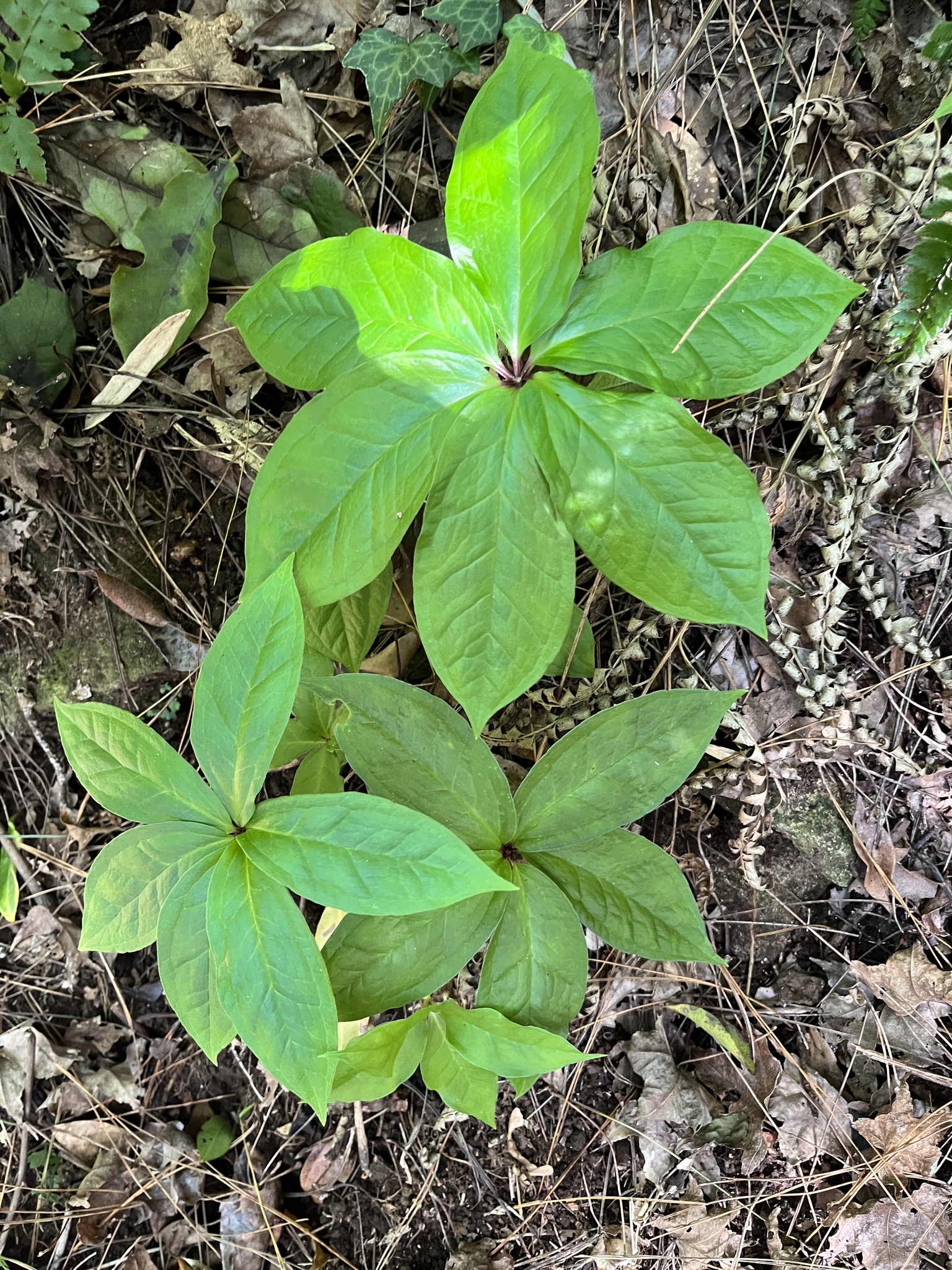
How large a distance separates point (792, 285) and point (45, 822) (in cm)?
279

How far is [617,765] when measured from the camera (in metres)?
1.77

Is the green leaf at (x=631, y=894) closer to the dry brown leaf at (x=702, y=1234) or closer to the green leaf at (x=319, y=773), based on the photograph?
the green leaf at (x=319, y=773)

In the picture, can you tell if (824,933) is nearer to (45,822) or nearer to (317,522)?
(317,522)

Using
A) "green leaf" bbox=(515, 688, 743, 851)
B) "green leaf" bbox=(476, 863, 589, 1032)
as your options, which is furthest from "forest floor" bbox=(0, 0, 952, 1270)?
"green leaf" bbox=(476, 863, 589, 1032)

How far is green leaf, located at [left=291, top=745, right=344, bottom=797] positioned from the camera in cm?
200

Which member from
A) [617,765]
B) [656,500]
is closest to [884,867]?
[617,765]

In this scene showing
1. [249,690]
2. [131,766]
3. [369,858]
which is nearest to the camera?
[369,858]

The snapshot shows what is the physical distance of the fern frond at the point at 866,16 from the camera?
1904mm

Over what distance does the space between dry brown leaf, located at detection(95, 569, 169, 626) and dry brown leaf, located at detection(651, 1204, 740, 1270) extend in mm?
2434

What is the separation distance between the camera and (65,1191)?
8.61ft

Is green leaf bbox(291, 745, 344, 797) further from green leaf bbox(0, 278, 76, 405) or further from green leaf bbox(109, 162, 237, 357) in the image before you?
green leaf bbox(0, 278, 76, 405)

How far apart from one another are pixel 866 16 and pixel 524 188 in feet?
3.82

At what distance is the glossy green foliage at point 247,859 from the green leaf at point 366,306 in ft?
1.78

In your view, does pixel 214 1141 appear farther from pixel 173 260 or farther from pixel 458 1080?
pixel 173 260
